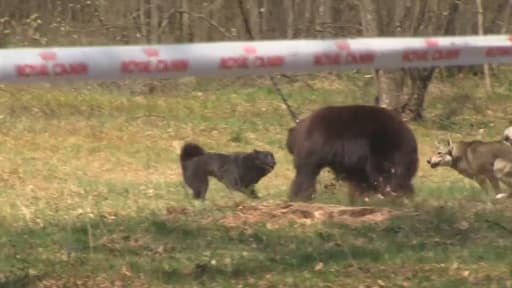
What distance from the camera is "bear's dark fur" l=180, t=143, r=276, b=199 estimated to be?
28.9 ft

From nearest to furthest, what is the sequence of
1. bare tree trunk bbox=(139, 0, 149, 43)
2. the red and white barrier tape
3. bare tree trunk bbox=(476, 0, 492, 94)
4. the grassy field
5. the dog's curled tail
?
the grassy field
the red and white barrier tape
the dog's curled tail
bare tree trunk bbox=(476, 0, 492, 94)
bare tree trunk bbox=(139, 0, 149, 43)

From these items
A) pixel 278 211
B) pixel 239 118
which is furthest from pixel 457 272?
pixel 239 118

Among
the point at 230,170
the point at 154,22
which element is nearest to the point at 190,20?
the point at 154,22

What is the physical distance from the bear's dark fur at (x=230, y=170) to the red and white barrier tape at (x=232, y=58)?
209 cm

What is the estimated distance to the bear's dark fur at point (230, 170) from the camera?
8.80 m

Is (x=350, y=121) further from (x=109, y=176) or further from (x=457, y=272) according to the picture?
(x=109, y=176)

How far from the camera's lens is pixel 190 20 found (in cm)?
1947

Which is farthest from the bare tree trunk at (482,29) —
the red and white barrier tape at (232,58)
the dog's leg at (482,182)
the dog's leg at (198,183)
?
the red and white barrier tape at (232,58)

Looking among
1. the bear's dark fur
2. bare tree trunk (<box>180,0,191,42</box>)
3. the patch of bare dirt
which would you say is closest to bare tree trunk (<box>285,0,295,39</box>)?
bare tree trunk (<box>180,0,191,42</box>)

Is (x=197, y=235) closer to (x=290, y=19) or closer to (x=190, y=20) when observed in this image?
(x=190, y=20)

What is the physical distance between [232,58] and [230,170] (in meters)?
2.85

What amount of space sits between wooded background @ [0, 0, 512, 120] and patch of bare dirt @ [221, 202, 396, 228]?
1144 centimetres

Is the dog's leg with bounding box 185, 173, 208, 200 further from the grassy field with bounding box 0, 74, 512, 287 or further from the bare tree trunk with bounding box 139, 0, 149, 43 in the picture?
the bare tree trunk with bounding box 139, 0, 149, 43

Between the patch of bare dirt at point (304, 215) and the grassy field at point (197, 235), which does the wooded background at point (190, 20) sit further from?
the patch of bare dirt at point (304, 215)
